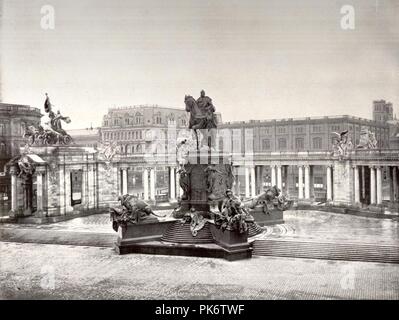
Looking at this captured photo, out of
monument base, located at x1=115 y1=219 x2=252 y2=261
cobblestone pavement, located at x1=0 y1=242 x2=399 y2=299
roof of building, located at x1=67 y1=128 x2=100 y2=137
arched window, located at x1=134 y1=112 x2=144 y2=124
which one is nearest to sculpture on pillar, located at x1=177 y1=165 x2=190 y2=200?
monument base, located at x1=115 y1=219 x2=252 y2=261

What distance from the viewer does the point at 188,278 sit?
17375 mm

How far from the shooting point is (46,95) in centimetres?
3372

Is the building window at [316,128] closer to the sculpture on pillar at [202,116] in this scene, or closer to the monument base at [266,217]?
the monument base at [266,217]

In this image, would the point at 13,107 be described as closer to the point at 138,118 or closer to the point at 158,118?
the point at 138,118

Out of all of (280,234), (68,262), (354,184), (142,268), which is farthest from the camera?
(354,184)

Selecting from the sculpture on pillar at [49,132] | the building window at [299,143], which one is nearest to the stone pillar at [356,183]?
the building window at [299,143]

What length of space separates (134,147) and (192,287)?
1706 inches

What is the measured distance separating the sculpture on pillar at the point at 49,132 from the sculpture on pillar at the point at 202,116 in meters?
14.7

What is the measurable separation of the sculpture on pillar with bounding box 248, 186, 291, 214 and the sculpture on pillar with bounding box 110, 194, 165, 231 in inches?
337

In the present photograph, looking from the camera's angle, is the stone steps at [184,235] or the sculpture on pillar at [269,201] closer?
the stone steps at [184,235]

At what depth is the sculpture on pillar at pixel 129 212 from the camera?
2273cm

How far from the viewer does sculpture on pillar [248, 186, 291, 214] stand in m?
28.7
